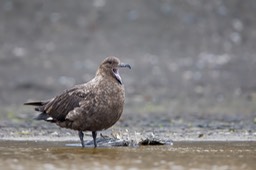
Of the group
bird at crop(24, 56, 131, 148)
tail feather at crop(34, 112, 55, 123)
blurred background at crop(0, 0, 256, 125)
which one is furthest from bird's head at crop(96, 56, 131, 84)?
blurred background at crop(0, 0, 256, 125)

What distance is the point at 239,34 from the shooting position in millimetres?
20969

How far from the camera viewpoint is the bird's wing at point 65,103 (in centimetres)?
1063

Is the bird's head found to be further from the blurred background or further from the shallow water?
the blurred background

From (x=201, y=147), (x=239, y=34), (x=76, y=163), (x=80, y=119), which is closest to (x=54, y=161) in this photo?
(x=76, y=163)

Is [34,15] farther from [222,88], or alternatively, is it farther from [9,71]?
[222,88]

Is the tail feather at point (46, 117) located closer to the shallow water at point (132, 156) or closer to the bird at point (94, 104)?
the bird at point (94, 104)

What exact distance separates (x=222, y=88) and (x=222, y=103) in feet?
4.08

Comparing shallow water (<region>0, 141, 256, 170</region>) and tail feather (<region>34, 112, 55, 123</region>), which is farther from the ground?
tail feather (<region>34, 112, 55, 123</region>)

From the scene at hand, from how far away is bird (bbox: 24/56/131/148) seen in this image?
33.8 feet

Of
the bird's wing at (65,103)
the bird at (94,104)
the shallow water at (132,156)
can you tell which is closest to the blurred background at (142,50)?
the bird's wing at (65,103)

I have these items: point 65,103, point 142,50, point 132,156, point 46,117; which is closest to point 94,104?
point 65,103

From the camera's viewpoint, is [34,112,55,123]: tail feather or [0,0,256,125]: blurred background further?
[0,0,256,125]: blurred background

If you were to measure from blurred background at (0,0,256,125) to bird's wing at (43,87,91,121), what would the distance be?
474 centimetres

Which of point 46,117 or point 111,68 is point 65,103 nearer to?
point 46,117
